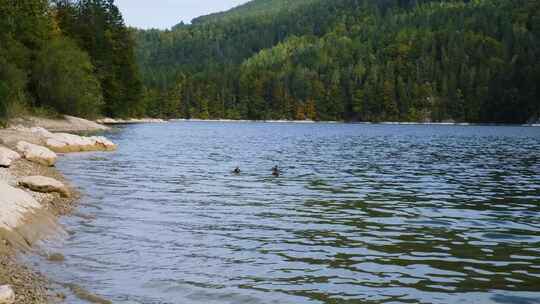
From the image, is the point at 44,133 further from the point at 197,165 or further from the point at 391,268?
the point at 391,268

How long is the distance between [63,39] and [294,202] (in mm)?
65782

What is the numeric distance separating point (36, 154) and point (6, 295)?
22.8 meters

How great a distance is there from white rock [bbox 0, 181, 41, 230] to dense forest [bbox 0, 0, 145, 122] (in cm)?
3417

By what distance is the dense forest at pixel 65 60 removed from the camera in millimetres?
63000

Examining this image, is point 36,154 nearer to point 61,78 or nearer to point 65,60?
point 65,60

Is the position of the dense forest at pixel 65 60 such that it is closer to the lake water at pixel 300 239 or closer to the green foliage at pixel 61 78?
the green foliage at pixel 61 78

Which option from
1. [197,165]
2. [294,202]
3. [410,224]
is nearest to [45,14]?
[197,165]

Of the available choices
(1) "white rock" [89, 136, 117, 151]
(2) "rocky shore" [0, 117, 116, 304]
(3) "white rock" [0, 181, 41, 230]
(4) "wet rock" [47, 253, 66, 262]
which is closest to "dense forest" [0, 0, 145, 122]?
(1) "white rock" [89, 136, 117, 151]

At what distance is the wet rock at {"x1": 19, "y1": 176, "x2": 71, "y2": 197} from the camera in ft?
64.4

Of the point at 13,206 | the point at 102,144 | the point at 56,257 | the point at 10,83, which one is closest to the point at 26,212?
the point at 13,206

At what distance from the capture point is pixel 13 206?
14273 mm

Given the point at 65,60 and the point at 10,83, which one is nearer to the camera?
the point at 10,83

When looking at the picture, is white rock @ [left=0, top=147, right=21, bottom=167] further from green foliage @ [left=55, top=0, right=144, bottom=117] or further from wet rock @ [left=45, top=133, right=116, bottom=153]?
green foliage @ [left=55, top=0, right=144, bottom=117]

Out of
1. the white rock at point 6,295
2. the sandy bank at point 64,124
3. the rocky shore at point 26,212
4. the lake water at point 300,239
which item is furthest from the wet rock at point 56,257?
the sandy bank at point 64,124
